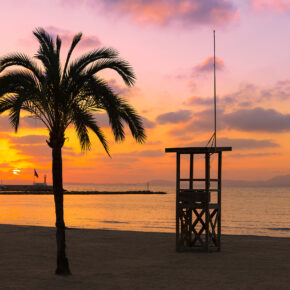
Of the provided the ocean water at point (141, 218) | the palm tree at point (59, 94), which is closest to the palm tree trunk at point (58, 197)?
the palm tree at point (59, 94)

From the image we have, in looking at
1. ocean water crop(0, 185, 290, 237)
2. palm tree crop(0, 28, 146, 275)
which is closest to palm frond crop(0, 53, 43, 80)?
palm tree crop(0, 28, 146, 275)

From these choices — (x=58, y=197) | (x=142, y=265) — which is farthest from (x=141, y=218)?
(x=58, y=197)

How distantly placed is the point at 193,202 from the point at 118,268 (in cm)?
431

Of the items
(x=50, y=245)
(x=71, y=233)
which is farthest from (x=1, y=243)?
(x=71, y=233)

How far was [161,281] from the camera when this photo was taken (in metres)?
13.4

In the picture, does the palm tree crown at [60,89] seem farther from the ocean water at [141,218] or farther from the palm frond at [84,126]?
the ocean water at [141,218]

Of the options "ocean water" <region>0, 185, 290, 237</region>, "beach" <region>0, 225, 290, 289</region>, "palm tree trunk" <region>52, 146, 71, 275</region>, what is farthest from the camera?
"ocean water" <region>0, 185, 290, 237</region>

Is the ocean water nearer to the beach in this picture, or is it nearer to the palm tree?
the beach

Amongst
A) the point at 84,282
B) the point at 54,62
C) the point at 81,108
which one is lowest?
the point at 84,282

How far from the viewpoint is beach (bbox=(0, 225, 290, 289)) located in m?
13.0

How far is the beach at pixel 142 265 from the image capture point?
42.8 ft

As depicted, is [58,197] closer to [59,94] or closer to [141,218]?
[59,94]

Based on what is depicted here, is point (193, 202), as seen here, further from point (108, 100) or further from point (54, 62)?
point (54, 62)

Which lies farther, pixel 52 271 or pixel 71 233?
pixel 71 233
